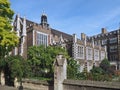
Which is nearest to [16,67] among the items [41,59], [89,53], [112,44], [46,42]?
[41,59]

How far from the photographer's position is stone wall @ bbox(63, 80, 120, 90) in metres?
15.5

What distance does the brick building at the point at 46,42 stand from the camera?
1780 inches

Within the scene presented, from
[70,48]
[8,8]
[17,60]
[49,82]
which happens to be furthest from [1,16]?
[70,48]

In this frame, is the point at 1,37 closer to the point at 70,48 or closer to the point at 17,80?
the point at 17,80

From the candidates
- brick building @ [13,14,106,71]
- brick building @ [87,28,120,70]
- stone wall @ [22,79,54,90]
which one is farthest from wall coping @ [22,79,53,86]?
brick building @ [87,28,120,70]

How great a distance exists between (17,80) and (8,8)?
8222 mm

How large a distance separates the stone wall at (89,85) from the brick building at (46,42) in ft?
87.0

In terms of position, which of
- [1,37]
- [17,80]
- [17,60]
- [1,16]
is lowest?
[17,80]

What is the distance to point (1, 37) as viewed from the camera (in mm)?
24672

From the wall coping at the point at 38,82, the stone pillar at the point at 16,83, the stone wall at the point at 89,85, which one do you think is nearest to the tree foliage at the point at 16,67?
the stone pillar at the point at 16,83

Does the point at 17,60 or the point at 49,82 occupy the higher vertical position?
the point at 17,60

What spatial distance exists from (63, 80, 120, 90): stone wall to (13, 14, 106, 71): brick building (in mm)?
26504

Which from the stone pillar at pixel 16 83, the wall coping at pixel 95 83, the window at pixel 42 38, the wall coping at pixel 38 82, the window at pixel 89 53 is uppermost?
the window at pixel 42 38

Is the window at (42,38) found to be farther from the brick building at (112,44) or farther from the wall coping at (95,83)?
the wall coping at (95,83)
